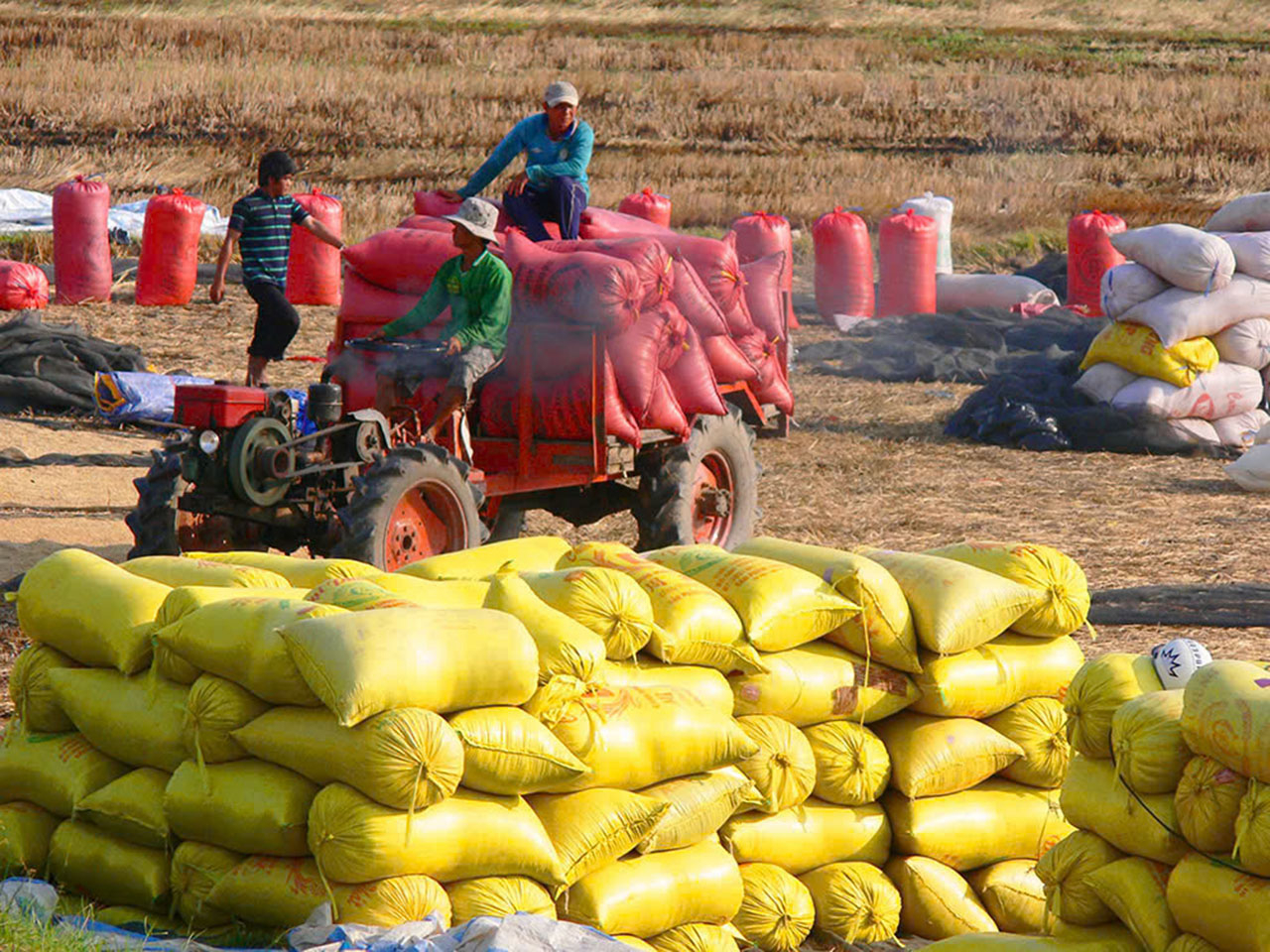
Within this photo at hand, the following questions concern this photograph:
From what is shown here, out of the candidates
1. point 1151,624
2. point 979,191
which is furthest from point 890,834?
point 979,191

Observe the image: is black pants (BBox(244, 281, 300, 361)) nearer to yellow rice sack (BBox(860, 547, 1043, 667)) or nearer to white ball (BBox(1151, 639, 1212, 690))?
yellow rice sack (BBox(860, 547, 1043, 667))

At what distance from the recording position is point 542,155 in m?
8.92

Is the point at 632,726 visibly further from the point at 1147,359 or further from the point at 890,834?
the point at 1147,359

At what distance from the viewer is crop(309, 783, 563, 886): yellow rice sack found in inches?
148

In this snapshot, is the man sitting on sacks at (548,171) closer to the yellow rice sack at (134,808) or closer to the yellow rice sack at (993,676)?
the yellow rice sack at (993,676)

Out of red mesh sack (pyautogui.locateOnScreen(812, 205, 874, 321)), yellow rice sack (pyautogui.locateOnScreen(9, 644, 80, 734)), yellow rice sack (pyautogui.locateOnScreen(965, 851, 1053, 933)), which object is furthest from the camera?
red mesh sack (pyautogui.locateOnScreen(812, 205, 874, 321))

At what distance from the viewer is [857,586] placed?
4.89 metres

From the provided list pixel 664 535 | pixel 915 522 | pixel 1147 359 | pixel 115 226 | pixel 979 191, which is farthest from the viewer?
pixel 979 191

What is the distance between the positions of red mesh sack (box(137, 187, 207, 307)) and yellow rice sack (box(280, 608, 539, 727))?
11.7m

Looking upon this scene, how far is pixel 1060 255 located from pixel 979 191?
13.8 ft

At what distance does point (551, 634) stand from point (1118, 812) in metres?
1.38

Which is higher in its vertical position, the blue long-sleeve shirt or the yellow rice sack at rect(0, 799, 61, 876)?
the blue long-sleeve shirt

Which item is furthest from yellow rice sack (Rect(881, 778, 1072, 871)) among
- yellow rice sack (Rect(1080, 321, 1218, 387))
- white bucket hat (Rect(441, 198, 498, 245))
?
yellow rice sack (Rect(1080, 321, 1218, 387))

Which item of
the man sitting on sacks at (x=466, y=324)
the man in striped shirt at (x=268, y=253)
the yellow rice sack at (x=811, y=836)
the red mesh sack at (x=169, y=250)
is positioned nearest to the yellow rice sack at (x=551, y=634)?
the yellow rice sack at (x=811, y=836)
